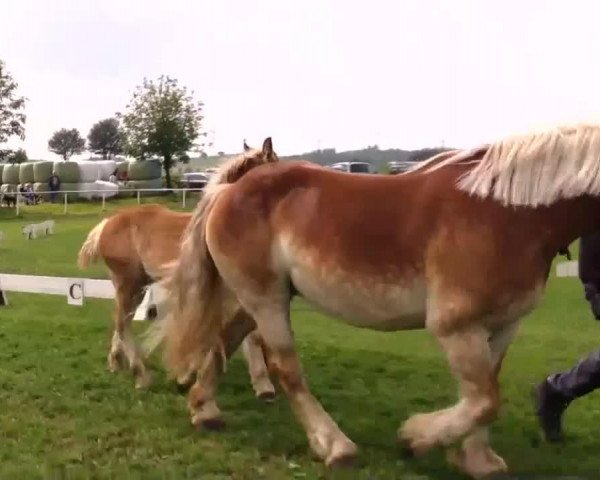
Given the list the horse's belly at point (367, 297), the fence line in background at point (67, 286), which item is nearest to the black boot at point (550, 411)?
the horse's belly at point (367, 297)

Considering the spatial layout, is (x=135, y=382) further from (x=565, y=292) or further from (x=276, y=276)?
(x=565, y=292)

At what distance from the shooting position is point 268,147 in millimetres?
6090

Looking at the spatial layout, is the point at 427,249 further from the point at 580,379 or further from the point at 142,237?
the point at 142,237

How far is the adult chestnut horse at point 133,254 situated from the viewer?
691 cm

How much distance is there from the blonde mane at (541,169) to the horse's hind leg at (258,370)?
261 centimetres

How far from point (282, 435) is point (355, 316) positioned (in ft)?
3.51

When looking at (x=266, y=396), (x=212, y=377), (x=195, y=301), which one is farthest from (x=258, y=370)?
(x=195, y=301)

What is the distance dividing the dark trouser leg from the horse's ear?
238 cm

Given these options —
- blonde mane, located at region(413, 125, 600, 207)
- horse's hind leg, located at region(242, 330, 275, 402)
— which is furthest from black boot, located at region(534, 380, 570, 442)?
horse's hind leg, located at region(242, 330, 275, 402)

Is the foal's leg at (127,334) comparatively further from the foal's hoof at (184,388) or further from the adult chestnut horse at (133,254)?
the foal's hoof at (184,388)

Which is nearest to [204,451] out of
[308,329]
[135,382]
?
[135,382]

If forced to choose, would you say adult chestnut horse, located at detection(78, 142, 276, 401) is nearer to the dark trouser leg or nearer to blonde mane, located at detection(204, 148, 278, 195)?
blonde mane, located at detection(204, 148, 278, 195)

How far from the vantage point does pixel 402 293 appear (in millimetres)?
4172

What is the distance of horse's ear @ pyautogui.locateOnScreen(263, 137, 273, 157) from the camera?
6062 millimetres
